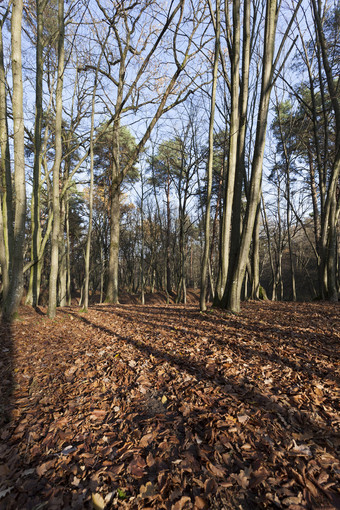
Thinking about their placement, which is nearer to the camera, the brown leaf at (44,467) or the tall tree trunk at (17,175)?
the brown leaf at (44,467)

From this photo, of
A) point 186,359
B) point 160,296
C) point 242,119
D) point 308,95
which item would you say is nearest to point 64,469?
point 186,359

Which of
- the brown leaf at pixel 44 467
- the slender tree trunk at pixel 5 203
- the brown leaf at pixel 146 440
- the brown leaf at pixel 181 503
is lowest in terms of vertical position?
the brown leaf at pixel 44 467

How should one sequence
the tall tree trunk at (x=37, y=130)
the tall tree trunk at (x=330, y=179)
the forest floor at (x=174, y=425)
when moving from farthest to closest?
the tall tree trunk at (x=330, y=179)
the tall tree trunk at (x=37, y=130)
the forest floor at (x=174, y=425)

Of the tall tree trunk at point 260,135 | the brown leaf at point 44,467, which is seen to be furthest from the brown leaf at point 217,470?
the tall tree trunk at point 260,135

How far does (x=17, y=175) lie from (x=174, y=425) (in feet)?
25.7

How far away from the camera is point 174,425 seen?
2371mm

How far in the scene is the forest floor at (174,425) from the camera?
5.45ft

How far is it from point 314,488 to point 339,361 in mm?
2474

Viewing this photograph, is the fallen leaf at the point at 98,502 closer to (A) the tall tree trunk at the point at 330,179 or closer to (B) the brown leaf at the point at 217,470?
(B) the brown leaf at the point at 217,470

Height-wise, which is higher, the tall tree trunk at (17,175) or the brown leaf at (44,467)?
the tall tree trunk at (17,175)

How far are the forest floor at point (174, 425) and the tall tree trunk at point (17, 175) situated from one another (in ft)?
8.89

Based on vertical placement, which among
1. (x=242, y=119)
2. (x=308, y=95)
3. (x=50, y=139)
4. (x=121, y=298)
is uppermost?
Answer: (x=308, y=95)

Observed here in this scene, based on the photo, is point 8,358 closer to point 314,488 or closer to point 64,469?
point 64,469

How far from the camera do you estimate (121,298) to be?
22125 mm
